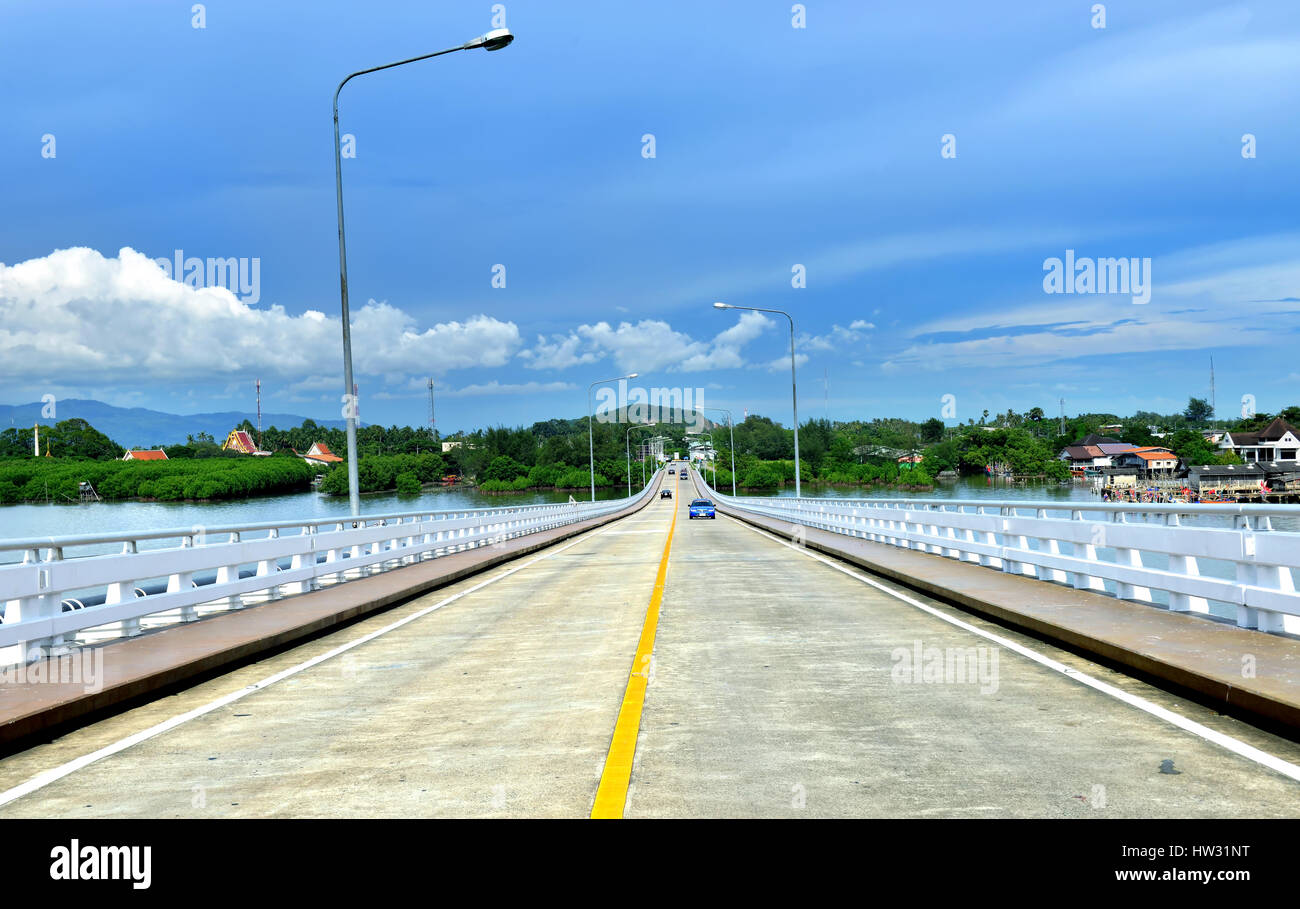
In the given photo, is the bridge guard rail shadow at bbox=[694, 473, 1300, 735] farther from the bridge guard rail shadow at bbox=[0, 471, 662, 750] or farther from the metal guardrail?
the metal guardrail

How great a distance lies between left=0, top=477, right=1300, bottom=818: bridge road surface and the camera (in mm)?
5594

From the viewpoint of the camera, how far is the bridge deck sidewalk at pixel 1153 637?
7.51 meters

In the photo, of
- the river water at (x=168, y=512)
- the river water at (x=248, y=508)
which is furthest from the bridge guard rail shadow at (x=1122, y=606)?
the river water at (x=168, y=512)

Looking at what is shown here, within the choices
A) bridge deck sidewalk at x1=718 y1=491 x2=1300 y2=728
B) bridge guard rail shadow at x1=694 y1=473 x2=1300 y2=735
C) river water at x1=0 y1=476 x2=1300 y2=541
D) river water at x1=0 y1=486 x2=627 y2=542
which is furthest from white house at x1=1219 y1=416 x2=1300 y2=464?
bridge deck sidewalk at x1=718 y1=491 x2=1300 y2=728

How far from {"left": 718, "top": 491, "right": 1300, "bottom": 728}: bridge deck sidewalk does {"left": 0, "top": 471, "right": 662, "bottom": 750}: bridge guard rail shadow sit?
27.7ft

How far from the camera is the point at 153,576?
1151 cm

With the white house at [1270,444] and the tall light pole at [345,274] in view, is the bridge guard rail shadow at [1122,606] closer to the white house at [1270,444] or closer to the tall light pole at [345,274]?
the tall light pole at [345,274]

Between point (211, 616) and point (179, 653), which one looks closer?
point (179, 653)

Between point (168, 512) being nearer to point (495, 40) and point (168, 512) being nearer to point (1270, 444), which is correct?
point (495, 40)

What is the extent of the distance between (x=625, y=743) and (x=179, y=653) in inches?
224

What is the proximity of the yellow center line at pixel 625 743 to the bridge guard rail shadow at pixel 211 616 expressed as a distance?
417cm

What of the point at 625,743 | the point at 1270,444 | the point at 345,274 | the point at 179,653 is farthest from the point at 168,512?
the point at 1270,444
